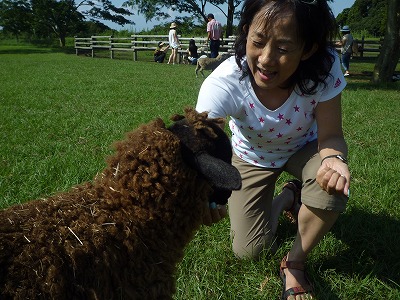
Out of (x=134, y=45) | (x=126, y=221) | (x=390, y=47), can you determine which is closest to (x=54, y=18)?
(x=134, y=45)

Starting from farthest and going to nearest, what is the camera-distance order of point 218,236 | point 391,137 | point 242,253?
point 391,137 → point 218,236 → point 242,253

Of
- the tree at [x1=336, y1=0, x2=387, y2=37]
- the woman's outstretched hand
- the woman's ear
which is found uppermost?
the tree at [x1=336, y1=0, x2=387, y2=37]

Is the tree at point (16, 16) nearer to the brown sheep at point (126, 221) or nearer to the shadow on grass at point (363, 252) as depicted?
the shadow on grass at point (363, 252)

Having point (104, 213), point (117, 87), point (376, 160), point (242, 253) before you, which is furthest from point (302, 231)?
point (117, 87)

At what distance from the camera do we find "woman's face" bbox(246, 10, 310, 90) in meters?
2.48

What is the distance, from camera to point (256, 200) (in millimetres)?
3244

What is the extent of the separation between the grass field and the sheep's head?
0.91 m

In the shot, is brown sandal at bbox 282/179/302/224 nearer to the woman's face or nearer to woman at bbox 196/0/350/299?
woman at bbox 196/0/350/299

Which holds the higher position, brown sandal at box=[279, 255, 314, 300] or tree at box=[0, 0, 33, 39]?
tree at box=[0, 0, 33, 39]

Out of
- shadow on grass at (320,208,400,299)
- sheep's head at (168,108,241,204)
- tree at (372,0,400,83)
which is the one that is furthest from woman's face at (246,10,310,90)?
tree at (372,0,400,83)

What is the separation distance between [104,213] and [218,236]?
168cm

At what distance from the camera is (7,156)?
471cm

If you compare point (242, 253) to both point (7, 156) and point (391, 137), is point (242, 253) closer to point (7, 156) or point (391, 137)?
point (7, 156)

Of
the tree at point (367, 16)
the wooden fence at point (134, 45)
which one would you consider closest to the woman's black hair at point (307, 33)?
the wooden fence at point (134, 45)
